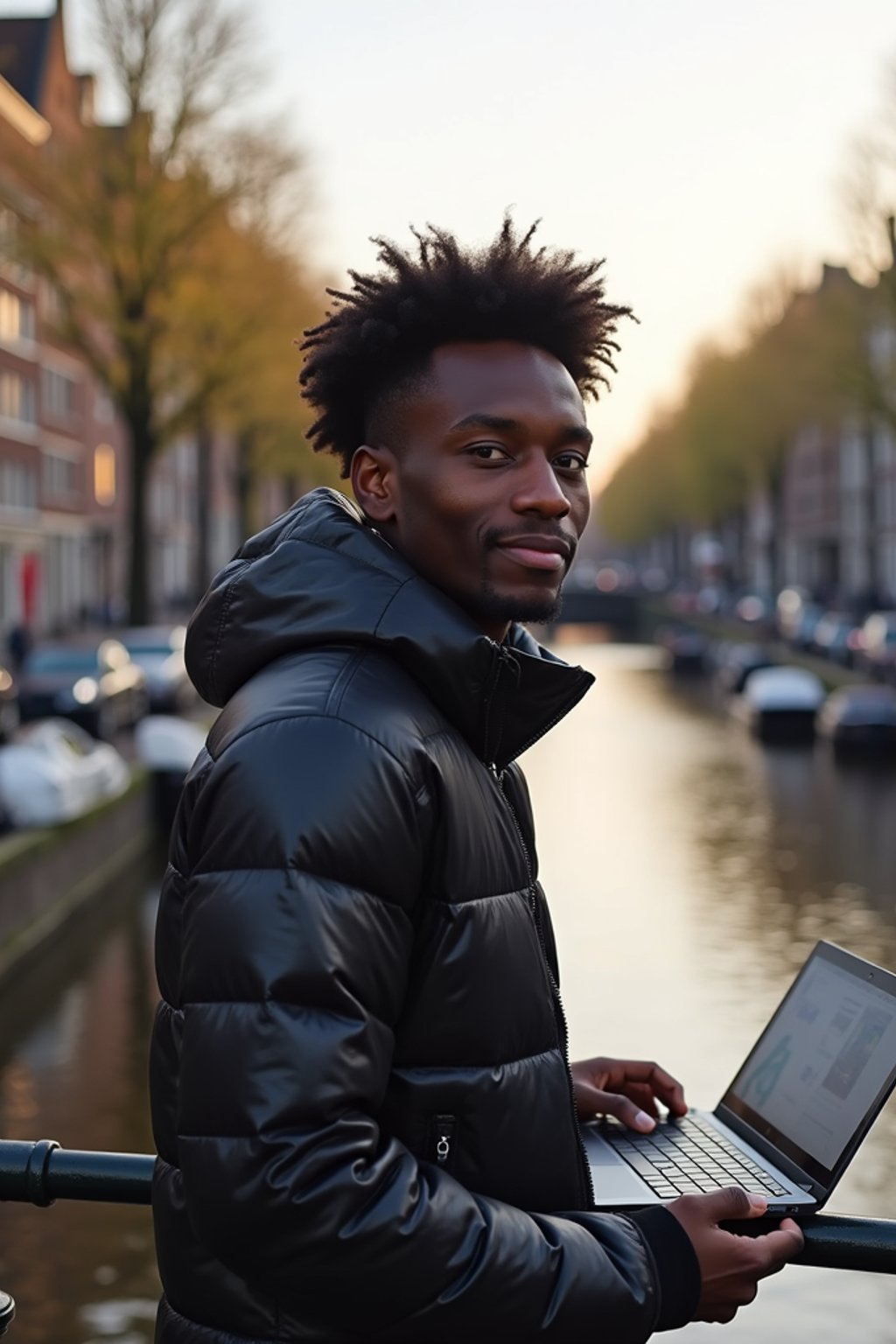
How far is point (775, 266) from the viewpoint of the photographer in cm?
6756

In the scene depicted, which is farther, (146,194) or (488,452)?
(146,194)

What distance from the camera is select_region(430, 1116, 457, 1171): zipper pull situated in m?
2.03

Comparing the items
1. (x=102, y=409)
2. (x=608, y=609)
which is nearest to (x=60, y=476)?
(x=102, y=409)

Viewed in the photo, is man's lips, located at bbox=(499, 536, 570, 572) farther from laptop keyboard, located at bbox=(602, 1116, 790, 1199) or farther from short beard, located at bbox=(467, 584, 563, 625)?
laptop keyboard, located at bbox=(602, 1116, 790, 1199)

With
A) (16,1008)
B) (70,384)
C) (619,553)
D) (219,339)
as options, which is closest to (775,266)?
(70,384)

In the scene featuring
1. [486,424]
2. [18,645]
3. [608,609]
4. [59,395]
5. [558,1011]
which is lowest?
[608,609]

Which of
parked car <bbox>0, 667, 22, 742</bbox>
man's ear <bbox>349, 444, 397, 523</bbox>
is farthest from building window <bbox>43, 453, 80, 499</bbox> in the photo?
man's ear <bbox>349, 444, 397, 523</bbox>

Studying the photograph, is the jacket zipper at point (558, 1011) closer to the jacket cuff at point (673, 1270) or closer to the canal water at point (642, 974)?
the jacket cuff at point (673, 1270)

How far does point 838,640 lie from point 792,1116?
45874 mm

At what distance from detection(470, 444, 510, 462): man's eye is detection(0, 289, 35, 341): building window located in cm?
5344

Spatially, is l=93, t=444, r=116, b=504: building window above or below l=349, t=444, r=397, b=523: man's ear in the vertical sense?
above

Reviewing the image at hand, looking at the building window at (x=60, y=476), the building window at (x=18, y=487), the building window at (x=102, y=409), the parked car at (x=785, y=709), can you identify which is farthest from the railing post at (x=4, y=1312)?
the building window at (x=102, y=409)

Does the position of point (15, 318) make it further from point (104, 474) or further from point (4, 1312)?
point (4, 1312)

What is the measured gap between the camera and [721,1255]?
6.72 feet
